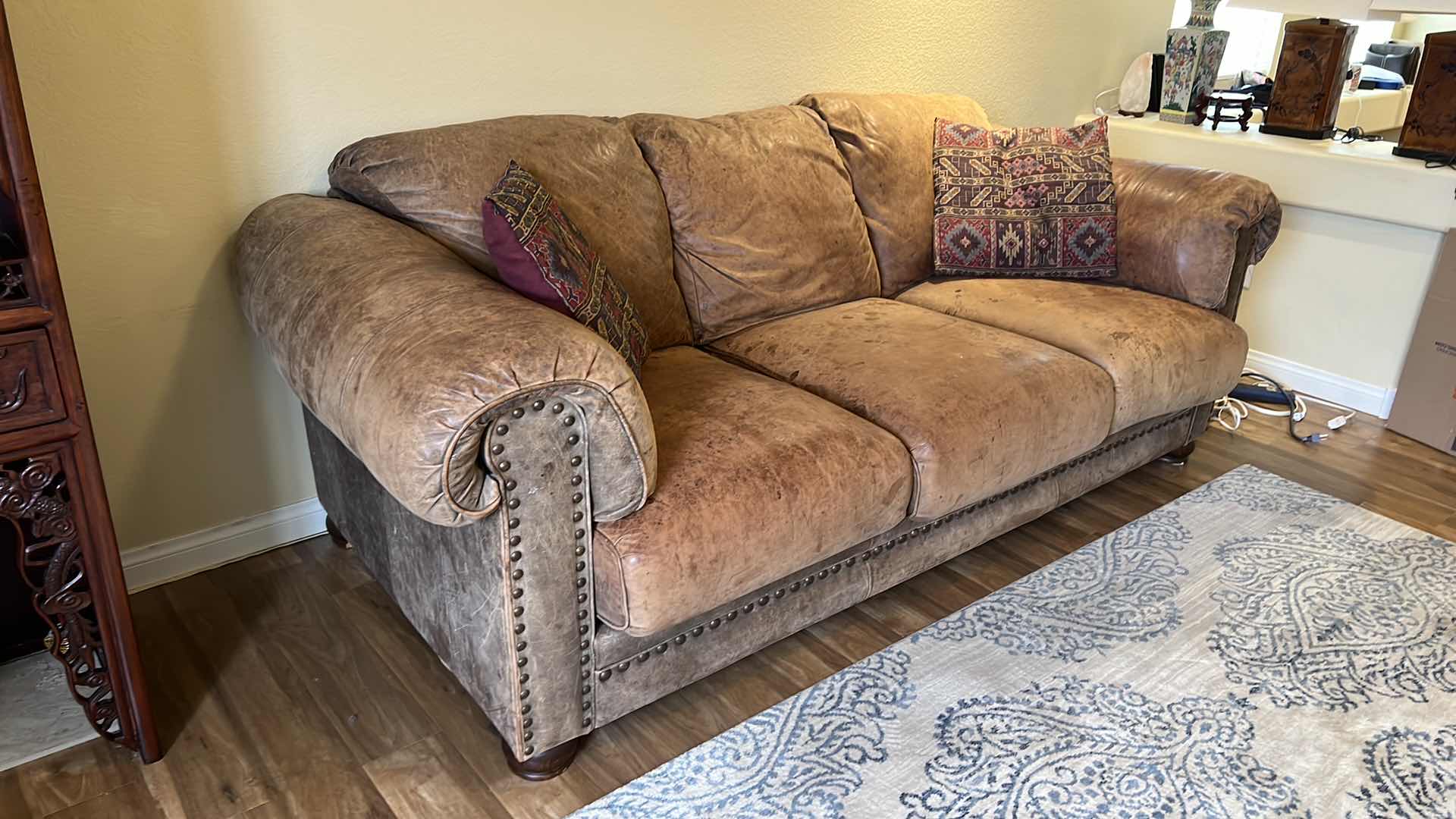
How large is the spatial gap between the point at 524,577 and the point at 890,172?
5.62 feet

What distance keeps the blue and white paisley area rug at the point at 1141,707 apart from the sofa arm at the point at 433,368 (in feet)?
1.82

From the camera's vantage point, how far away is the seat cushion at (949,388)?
195 cm

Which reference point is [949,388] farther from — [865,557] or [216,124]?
[216,124]

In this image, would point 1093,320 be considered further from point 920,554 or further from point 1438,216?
point 1438,216

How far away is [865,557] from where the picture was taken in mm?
1974

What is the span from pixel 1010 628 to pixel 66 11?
2.08 meters

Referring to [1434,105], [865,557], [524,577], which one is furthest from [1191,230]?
[524,577]

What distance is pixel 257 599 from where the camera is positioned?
6.93ft

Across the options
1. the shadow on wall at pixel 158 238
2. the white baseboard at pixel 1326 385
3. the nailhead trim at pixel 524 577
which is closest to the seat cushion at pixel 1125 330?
the white baseboard at pixel 1326 385

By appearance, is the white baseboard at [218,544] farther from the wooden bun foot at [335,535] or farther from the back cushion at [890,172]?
the back cushion at [890,172]

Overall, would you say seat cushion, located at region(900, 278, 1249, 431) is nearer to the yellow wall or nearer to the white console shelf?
the white console shelf

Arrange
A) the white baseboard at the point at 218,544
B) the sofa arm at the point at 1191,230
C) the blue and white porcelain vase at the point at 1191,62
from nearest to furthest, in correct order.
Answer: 1. the white baseboard at the point at 218,544
2. the sofa arm at the point at 1191,230
3. the blue and white porcelain vase at the point at 1191,62

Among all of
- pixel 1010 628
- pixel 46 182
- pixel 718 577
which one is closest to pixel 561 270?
pixel 718 577

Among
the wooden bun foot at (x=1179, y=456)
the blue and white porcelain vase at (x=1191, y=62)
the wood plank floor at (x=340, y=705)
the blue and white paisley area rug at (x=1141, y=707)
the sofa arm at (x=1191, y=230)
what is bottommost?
the wood plank floor at (x=340, y=705)
